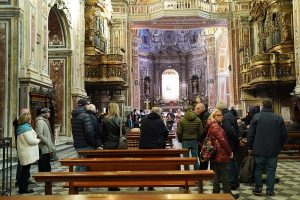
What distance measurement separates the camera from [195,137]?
664cm

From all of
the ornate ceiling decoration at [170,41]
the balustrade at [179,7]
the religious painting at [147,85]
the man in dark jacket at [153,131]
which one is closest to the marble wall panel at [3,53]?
the man in dark jacket at [153,131]

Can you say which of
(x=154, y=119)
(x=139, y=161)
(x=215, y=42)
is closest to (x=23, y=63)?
(x=154, y=119)

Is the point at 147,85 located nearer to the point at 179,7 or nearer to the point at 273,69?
the point at 179,7

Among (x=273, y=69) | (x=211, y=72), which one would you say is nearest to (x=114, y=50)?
(x=273, y=69)

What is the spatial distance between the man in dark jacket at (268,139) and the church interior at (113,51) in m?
3.68

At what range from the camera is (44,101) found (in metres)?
10.4

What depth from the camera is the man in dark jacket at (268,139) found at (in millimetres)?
5523

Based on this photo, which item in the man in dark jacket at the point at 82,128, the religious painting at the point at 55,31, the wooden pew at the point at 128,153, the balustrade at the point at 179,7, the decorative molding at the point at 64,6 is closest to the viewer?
the wooden pew at the point at 128,153

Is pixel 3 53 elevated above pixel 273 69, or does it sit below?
below

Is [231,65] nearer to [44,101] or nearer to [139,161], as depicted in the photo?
[44,101]

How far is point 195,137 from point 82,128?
2.10m

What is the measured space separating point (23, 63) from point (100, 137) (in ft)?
12.7

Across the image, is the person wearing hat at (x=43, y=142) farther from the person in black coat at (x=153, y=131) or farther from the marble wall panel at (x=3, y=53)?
the marble wall panel at (x=3, y=53)

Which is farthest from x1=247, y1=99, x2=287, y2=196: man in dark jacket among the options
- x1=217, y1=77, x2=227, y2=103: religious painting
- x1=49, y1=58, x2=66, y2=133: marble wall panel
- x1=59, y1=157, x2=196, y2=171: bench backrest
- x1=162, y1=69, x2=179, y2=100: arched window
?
x1=162, y1=69, x2=179, y2=100: arched window
